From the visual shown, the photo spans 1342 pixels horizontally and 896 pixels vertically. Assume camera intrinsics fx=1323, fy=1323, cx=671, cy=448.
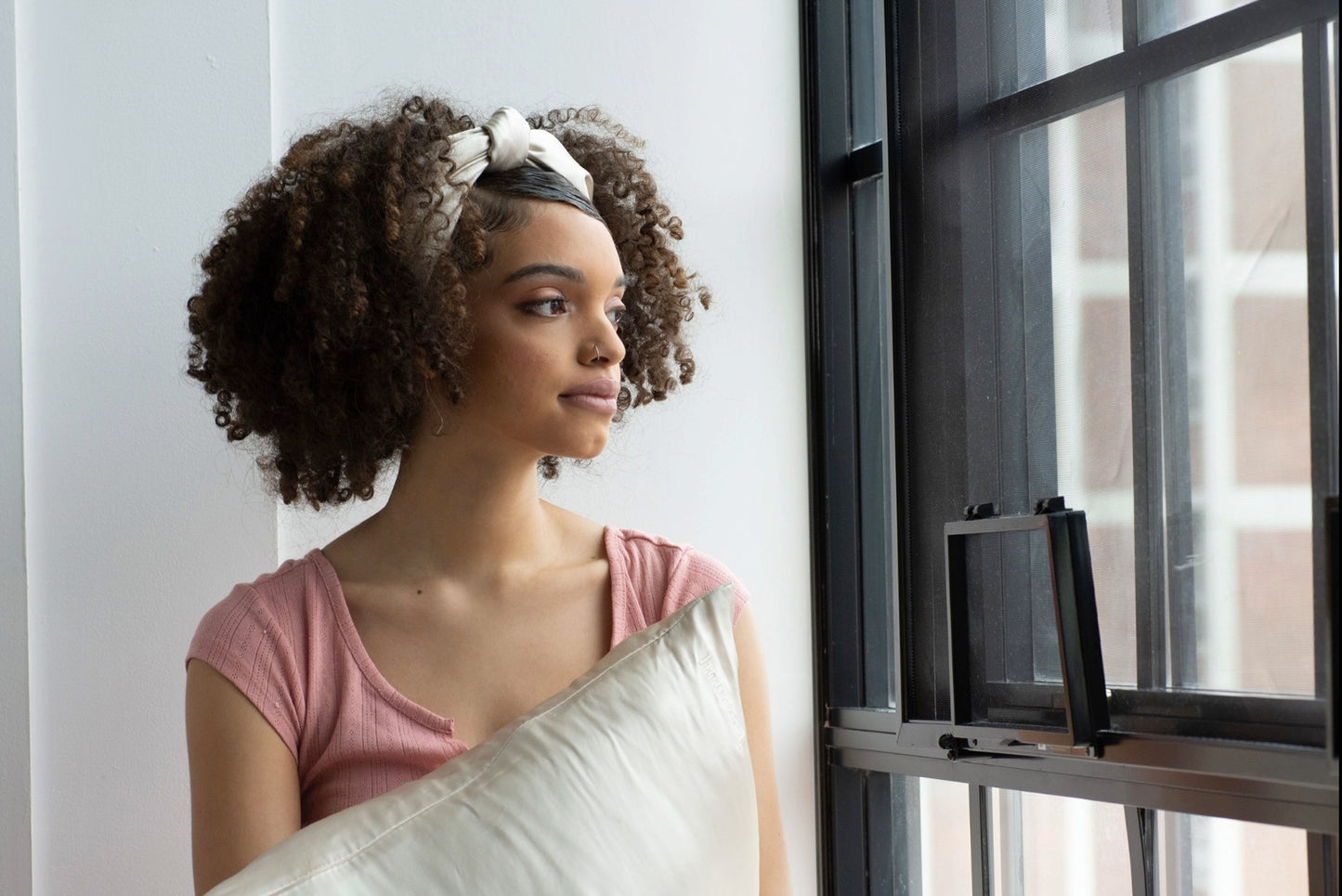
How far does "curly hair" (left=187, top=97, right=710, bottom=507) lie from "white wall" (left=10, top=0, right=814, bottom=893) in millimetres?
144

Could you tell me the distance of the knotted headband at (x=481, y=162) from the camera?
3.71ft

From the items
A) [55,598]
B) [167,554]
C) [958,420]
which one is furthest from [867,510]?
[55,598]

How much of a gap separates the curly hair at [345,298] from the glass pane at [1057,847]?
0.71 meters

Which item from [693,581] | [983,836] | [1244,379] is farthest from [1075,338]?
[983,836]

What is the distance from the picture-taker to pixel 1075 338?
127 centimetres

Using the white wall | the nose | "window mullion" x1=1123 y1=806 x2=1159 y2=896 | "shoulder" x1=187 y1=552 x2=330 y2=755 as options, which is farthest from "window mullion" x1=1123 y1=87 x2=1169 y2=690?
"shoulder" x1=187 y1=552 x2=330 y2=755

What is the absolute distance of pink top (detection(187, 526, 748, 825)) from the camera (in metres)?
1.14

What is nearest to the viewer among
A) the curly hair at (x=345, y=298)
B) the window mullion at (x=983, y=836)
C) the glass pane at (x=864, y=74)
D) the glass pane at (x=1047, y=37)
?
the curly hair at (x=345, y=298)

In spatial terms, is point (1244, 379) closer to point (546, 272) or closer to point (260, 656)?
point (546, 272)

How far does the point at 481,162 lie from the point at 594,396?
0.23m

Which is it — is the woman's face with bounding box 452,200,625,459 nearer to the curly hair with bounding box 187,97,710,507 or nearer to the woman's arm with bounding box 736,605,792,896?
the curly hair with bounding box 187,97,710,507

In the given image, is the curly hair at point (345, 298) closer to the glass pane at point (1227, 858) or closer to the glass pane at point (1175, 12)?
the glass pane at point (1175, 12)

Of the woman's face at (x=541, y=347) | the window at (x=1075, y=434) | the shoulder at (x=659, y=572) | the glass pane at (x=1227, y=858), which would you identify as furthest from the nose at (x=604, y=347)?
the glass pane at (x=1227, y=858)

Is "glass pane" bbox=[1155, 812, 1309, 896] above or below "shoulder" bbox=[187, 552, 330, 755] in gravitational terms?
below
